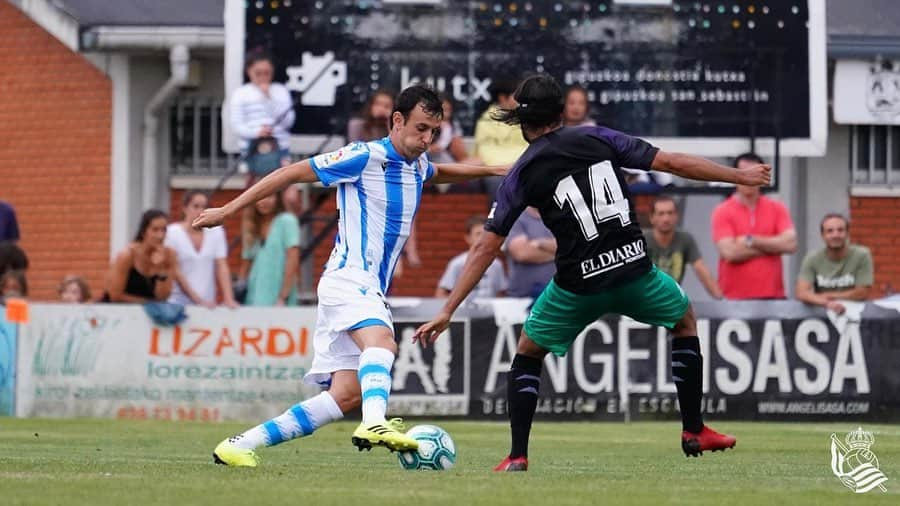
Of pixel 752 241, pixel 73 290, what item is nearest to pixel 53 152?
pixel 73 290

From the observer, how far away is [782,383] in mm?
17172

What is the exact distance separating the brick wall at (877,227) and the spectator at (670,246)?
191 inches

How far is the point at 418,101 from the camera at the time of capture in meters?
9.86

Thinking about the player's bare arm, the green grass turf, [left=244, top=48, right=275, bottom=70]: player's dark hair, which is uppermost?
[left=244, top=48, right=275, bottom=70]: player's dark hair

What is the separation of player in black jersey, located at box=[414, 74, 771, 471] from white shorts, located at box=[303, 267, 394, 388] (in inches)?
11.5

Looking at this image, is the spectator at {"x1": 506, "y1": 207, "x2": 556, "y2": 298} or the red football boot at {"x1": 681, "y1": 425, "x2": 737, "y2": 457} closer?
the red football boot at {"x1": 681, "y1": 425, "x2": 737, "y2": 457}

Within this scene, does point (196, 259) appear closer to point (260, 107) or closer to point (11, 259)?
point (260, 107)

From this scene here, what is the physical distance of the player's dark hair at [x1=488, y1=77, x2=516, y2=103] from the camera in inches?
728

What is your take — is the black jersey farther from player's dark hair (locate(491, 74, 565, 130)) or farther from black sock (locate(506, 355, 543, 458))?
black sock (locate(506, 355, 543, 458))

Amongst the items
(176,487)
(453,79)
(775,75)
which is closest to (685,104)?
(775,75)

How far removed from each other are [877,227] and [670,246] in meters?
5.25

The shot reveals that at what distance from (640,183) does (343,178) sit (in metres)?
9.17

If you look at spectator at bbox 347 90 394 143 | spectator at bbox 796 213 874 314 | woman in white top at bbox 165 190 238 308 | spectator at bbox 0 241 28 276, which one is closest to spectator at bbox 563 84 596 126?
spectator at bbox 347 90 394 143

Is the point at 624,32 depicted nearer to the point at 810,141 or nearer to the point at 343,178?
the point at 810,141
